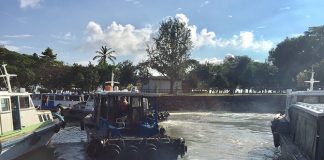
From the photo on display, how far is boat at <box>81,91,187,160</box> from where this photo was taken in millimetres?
14898

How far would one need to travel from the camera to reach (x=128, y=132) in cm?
1727

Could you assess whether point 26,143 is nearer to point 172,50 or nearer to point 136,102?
point 136,102

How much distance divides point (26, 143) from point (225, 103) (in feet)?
162

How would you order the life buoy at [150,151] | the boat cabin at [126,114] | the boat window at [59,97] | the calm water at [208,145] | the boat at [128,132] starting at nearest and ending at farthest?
the boat at [128,132] → the life buoy at [150,151] → the boat cabin at [126,114] → the calm water at [208,145] → the boat window at [59,97]

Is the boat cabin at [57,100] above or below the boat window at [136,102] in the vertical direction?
below

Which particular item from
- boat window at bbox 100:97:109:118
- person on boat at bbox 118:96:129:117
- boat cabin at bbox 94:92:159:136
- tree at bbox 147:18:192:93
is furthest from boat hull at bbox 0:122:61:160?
tree at bbox 147:18:192:93

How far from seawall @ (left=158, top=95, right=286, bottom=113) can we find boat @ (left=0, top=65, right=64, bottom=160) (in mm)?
39385

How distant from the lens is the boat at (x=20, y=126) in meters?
16.4

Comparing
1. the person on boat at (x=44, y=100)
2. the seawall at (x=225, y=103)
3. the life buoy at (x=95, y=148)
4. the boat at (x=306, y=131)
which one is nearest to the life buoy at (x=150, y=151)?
the life buoy at (x=95, y=148)

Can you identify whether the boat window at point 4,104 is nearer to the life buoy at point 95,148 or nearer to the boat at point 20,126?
the boat at point 20,126

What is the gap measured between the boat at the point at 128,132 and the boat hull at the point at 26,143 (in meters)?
2.52

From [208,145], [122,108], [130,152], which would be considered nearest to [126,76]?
[208,145]

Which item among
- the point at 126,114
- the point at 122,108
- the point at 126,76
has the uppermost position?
the point at 126,76

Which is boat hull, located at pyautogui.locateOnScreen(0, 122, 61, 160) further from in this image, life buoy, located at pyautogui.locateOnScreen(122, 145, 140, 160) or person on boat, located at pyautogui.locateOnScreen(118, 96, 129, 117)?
life buoy, located at pyautogui.locateOnScreen(122, 145, 140, 160)
